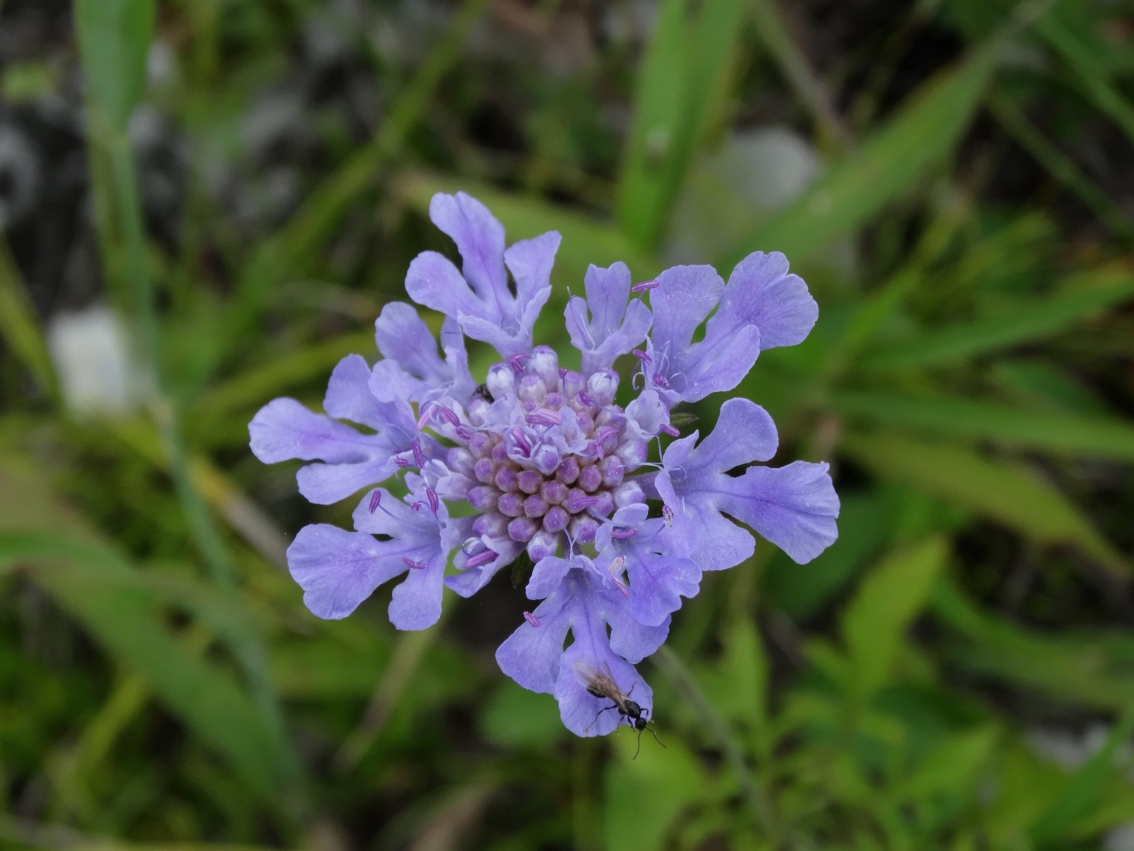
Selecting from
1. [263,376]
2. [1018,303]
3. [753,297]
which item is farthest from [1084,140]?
[263,376]

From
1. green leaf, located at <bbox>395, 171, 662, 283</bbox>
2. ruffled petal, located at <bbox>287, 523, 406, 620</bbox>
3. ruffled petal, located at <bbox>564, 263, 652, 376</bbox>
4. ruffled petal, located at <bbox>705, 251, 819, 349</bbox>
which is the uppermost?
ruffled petal, located at <bbox>705, 251, 819, 349</bbox>

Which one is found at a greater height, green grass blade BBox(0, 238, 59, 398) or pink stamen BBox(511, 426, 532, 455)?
pink stamen BBox(511, 426, 532, 455)

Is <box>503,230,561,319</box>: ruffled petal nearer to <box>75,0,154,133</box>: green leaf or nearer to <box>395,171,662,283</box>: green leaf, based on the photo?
<box>75,0,154,133</box>: green leaf

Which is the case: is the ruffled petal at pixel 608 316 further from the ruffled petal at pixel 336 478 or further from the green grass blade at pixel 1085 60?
the green grass blade at pixel 1085 60

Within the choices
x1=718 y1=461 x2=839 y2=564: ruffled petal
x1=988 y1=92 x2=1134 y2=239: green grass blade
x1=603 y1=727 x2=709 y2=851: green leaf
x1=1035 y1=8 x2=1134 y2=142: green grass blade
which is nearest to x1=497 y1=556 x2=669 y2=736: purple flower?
x1=718 y1=461 x2=839 y2=564: ruffled petal

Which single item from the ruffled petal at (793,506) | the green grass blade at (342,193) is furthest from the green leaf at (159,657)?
the ruffled petal at (793,506)

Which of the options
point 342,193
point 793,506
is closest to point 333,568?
point 793,506

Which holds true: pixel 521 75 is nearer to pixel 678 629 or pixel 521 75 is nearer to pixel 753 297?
pixel 678 629
